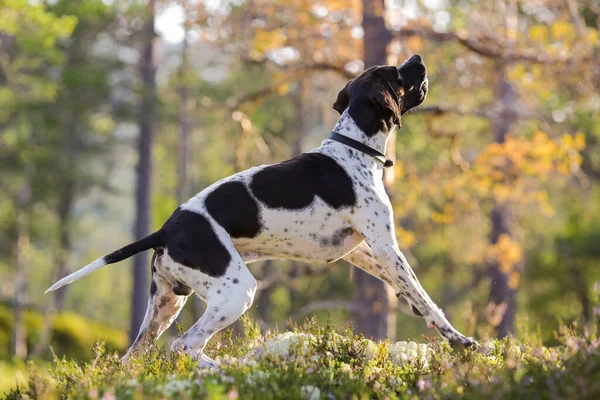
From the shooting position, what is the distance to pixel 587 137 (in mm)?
25531

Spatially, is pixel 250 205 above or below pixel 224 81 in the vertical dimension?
above

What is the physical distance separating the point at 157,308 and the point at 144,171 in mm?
17797

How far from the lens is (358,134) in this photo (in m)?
5.96

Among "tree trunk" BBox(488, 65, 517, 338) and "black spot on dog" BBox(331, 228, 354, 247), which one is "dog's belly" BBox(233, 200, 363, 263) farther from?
"tree trunk" BBox(488, 65, 517, 338)

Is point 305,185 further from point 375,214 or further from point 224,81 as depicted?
point 224,81

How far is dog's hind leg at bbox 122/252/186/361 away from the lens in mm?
5535

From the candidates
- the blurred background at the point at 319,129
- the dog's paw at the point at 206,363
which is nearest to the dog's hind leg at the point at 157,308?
the dog's paw at the point at 206,363

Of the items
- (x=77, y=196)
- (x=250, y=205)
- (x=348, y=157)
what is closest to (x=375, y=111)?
(x=348, y=157)

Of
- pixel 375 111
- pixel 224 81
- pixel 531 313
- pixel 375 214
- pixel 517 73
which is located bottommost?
pixel 531 313

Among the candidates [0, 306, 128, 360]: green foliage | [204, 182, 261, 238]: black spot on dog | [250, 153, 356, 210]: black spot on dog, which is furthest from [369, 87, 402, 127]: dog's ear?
[0, 306, 128, 360]: green foliage

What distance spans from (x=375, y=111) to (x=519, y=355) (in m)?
2.05

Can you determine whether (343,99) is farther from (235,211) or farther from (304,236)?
(235,211)

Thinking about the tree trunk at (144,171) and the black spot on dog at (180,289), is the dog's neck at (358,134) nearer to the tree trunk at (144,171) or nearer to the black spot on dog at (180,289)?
the black spot on dog at (180,289)

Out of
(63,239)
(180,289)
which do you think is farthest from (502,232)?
(180,289)
